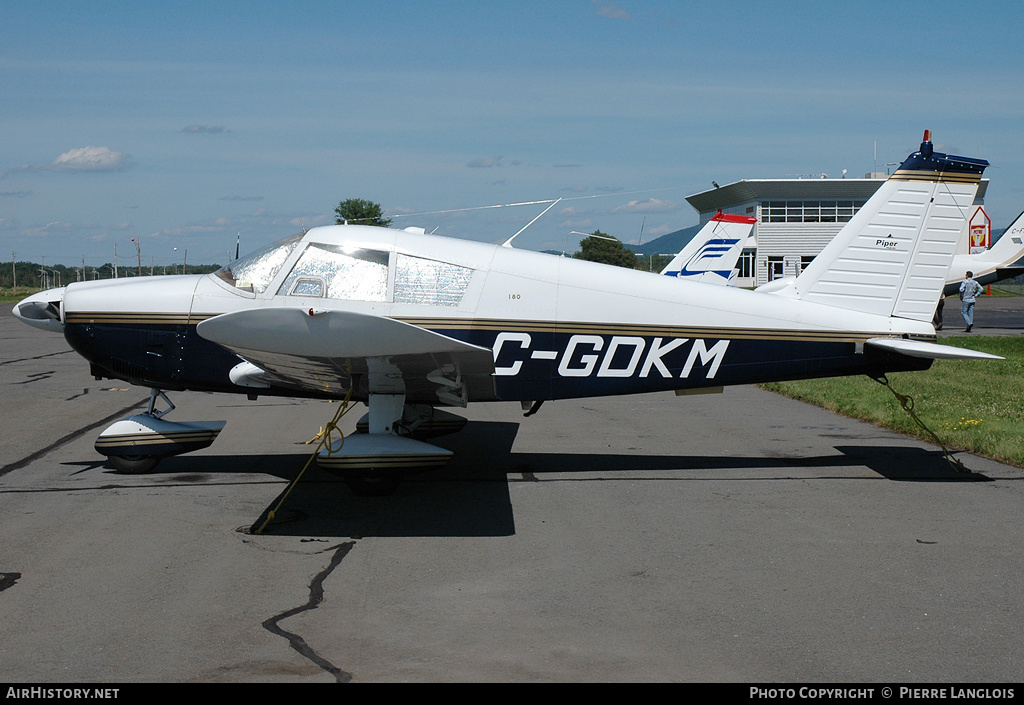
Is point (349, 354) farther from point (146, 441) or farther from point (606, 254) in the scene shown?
point (606, 254)

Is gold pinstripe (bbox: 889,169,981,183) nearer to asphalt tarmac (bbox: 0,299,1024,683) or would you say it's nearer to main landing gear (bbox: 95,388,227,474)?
asphalt tarmac (bbox: 0,299,1024,683)

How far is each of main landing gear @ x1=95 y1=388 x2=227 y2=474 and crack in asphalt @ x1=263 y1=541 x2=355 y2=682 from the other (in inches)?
116

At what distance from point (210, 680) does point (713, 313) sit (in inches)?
214

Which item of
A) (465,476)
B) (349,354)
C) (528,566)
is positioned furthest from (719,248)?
(528,566)

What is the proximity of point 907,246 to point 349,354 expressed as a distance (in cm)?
552

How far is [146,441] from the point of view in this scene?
7.97m

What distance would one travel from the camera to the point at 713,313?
25.5ft

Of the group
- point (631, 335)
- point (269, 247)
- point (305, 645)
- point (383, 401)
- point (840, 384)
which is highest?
point (269, 247)

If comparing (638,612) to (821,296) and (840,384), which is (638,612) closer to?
(821,296)

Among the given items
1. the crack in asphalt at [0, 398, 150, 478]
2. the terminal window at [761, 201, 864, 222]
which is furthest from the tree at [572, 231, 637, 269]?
the crack in asphalt at [0, 398, 150, 478]

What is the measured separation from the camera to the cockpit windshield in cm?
754

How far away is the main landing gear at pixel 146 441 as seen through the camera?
26.2 feet

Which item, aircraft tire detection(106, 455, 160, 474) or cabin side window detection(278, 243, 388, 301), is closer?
cabin side window detection(278, 243, 388, 301)

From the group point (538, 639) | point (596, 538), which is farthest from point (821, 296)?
Result: point (538, 639)
